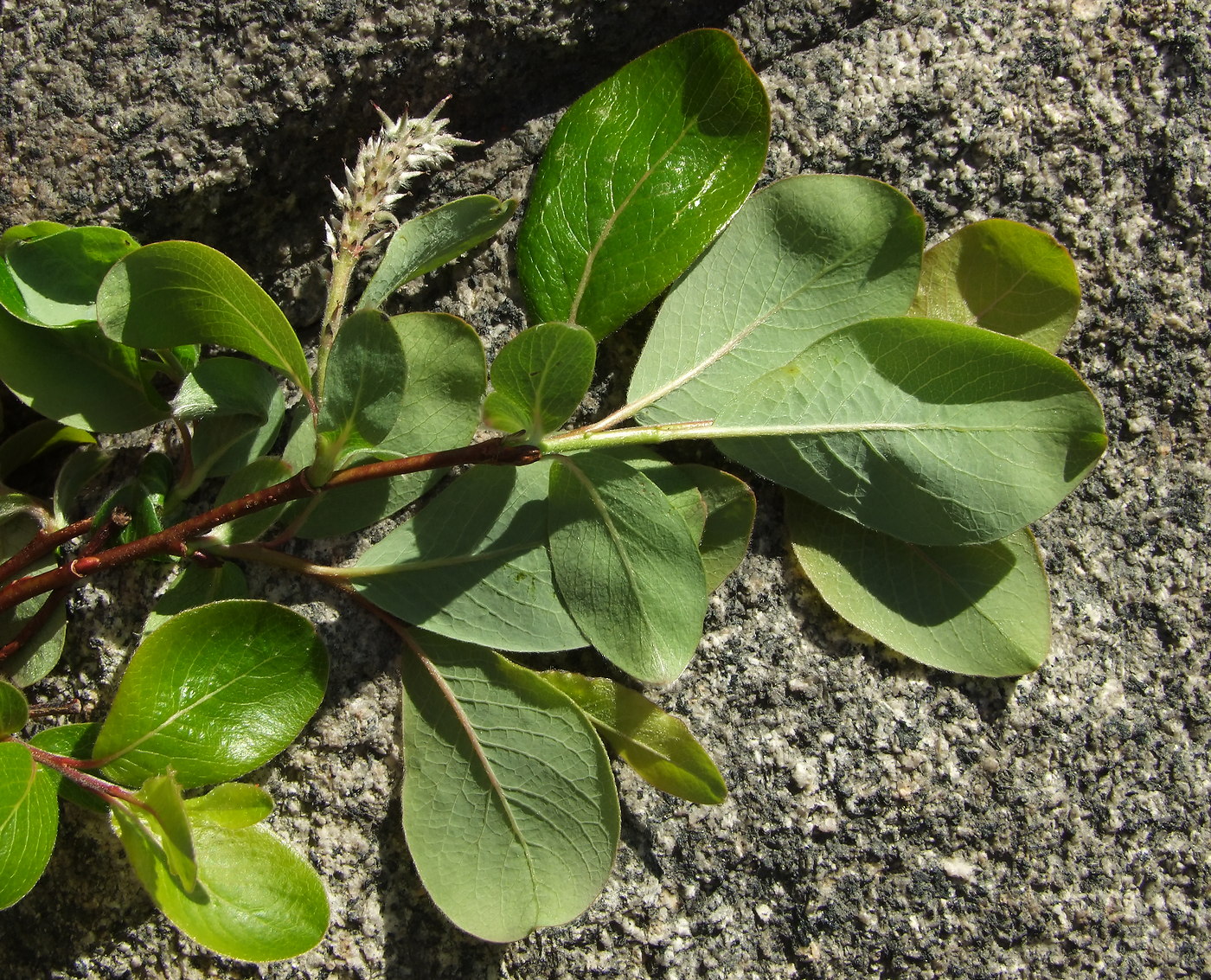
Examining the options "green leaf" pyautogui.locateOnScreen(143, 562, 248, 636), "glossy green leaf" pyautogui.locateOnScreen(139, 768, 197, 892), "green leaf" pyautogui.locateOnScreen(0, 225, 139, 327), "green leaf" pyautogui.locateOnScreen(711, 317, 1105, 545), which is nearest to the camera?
"glossy green leaf" pyautogui.locateOnScreen(139, 768, 197, 892)

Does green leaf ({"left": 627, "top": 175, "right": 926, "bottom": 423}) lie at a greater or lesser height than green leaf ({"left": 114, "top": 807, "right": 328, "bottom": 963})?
greater

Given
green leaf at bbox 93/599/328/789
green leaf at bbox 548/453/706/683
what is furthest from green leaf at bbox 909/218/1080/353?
green leaf at bbox 93/599/328/789

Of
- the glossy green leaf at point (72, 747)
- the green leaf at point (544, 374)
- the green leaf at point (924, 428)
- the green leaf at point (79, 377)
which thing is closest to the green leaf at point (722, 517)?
the green leaf at point (924, 428)

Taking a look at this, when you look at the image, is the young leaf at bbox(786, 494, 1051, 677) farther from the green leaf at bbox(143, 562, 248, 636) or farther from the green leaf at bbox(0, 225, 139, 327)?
the green leaf at bbox(0, 225, 139, 327)

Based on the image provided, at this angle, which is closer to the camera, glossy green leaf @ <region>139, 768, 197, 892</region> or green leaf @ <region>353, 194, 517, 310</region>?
glossy green leaf @ <region>139, 768, 197, 892</region>

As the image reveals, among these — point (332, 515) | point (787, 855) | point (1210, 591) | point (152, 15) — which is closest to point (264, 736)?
point (332, 515)

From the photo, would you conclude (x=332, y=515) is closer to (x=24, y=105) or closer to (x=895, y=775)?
(x=24, y=105)

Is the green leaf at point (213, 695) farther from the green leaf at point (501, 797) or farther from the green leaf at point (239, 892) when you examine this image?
the green leaf at point (501, 797)
